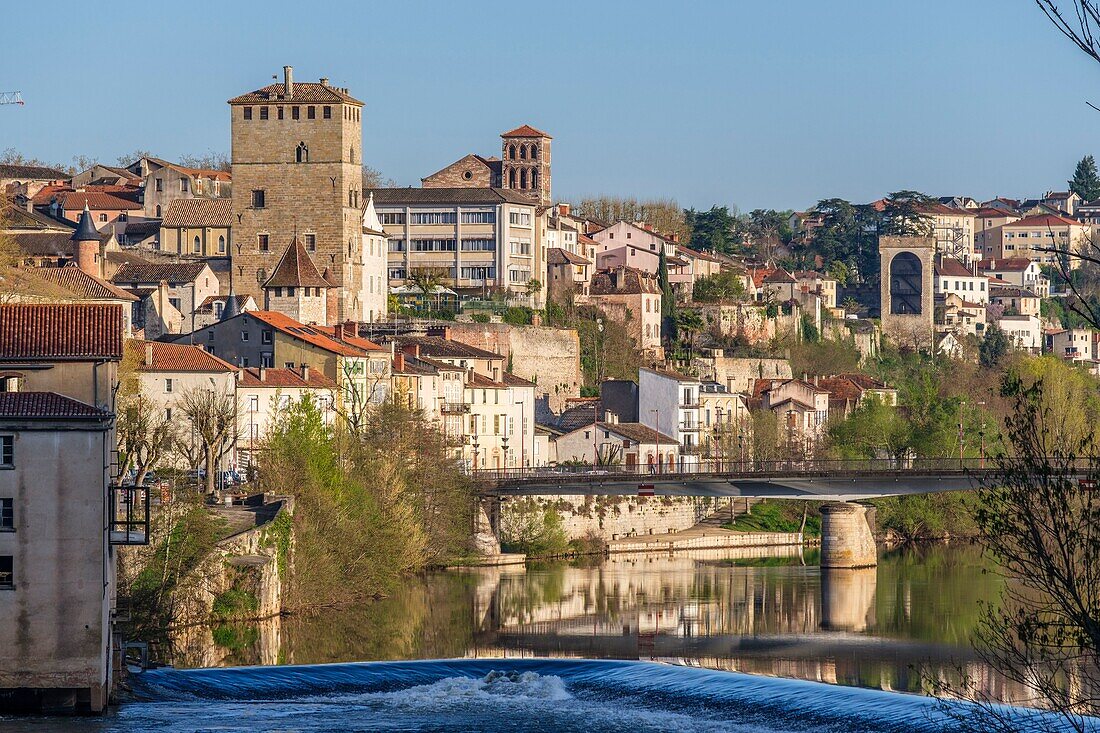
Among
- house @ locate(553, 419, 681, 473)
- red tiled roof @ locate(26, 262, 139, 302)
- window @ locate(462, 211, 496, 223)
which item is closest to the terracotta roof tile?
window @ locate(462, 211, 496, 223)

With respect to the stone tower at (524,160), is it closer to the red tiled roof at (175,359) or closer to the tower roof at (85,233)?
the tower roof at (85,233)

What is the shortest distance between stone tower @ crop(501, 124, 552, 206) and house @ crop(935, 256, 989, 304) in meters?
40.3

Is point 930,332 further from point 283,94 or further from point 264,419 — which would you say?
point 264,419

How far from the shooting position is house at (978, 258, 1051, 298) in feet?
553

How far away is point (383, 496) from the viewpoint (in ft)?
193

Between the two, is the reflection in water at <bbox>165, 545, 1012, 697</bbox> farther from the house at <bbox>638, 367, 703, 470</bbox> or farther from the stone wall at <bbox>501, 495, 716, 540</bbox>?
the house at <bbox>638, 367, 703, 470</bbox>

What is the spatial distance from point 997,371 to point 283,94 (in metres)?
54.8

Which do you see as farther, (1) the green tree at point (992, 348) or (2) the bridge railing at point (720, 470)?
(1) the green tree at point (992, 348)

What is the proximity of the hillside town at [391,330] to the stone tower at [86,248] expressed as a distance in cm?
10

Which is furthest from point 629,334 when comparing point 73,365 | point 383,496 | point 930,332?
point 73,365

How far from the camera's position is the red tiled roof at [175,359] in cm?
6888

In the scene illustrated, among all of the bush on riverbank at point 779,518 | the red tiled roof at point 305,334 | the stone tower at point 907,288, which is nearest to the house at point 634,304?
the bush on riverbank at point 779,518

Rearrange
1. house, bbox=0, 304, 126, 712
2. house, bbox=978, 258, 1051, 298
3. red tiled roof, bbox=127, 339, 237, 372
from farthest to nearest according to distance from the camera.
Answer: house, bbox=978, 258, 1051, 298 → red tiled roof, bbox=127, 339, 237, 372 → house, bbox=0, 304, 126, 712

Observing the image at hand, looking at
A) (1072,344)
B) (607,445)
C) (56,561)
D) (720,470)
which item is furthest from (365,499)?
(1072,344)
